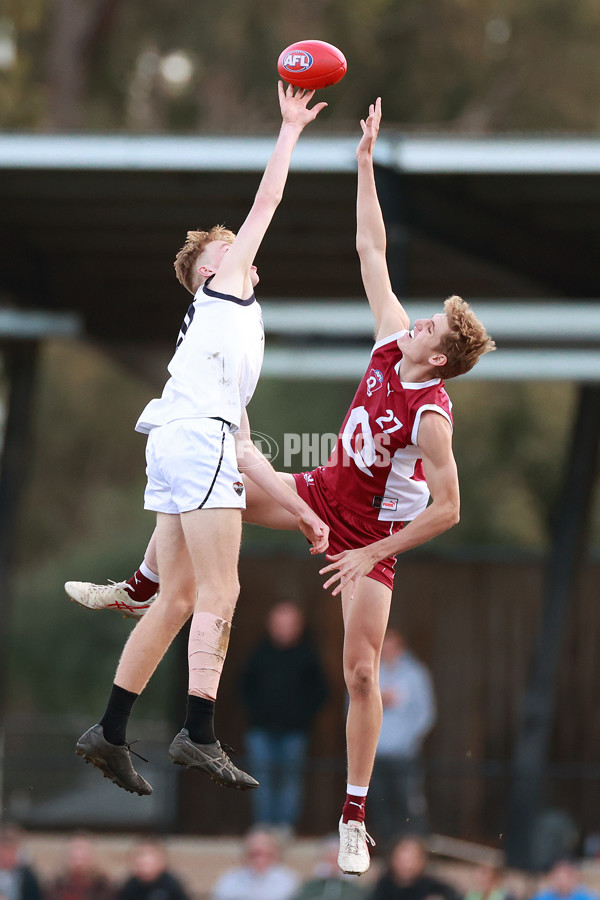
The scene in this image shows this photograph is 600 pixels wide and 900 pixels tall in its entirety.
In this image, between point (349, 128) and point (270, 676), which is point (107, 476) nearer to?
point (349, 128)

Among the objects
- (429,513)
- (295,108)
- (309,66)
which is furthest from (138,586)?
(309,66)

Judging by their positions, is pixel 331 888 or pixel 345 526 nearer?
pixel 345 526

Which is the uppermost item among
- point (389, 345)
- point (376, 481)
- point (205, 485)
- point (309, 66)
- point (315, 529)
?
point (309, 66)

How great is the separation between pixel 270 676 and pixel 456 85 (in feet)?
54.3

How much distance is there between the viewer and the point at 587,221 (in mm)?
13641

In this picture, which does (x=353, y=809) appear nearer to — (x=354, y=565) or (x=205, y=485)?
(x=354, y=565)

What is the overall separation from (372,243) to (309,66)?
880 millimetres

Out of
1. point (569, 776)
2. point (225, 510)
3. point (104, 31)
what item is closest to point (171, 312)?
point (569, 776)

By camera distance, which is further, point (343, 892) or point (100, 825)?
point (100, 825)

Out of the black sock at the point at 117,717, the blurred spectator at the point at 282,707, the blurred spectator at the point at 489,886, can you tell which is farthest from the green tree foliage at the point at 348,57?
the black sock at the point at 117,717

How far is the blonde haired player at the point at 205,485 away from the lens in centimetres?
626

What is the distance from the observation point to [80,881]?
13047 mm

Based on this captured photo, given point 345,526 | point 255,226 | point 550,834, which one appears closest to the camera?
point 255,226

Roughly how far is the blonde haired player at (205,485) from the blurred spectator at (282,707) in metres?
7.54
